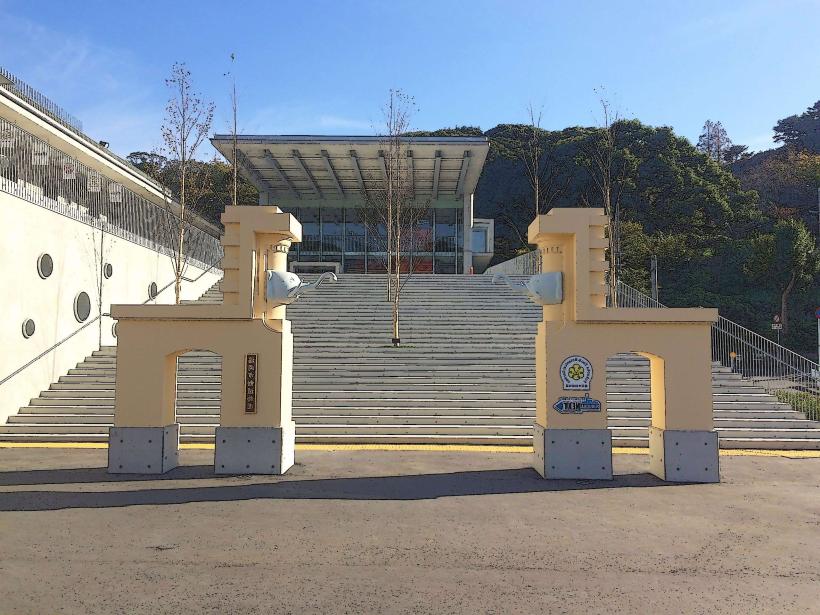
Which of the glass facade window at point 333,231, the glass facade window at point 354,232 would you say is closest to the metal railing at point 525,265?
the glass facade window at point 354,232

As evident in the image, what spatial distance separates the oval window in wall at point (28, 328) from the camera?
15369 mm

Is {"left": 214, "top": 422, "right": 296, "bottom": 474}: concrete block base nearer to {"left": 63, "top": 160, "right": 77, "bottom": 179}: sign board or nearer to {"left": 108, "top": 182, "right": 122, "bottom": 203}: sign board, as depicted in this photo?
{"left": 63, "top": 160, "right": 77, "bottom": 179}: sign board

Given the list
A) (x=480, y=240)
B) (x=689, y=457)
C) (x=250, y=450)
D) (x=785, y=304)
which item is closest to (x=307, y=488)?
(x=250, y=450)

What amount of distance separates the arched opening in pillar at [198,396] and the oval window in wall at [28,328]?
3641 millimetres

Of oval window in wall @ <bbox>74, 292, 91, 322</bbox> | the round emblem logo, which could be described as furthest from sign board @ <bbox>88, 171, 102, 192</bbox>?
the round emblem logo

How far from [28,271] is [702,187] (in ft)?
172

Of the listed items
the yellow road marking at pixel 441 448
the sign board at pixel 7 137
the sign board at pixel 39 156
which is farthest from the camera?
the sign board at pixel 39 156

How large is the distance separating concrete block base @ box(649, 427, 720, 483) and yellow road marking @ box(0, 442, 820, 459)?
7.74 ft

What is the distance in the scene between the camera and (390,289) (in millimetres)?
24406

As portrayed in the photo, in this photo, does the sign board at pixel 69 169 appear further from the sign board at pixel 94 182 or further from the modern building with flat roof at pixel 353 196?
the modern building with flat roof at pixel 353 196

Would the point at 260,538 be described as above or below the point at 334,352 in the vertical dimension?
below

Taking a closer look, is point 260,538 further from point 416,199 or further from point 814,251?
point 814,251

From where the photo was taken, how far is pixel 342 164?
3152 cm

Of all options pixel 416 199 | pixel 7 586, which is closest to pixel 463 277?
pixel 416 199
